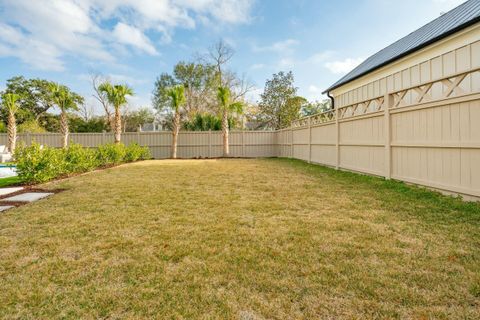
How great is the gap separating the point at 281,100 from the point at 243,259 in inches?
809

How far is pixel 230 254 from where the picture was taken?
2.17 meters

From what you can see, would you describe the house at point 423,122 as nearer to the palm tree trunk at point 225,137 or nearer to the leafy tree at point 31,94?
the palm tree trunk at point 225,137

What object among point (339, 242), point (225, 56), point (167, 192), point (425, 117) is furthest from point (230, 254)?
point (225, 56)

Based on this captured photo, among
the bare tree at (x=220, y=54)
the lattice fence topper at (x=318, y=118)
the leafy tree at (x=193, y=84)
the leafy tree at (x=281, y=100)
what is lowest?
the lattice fence topper at (x=318, y=118)

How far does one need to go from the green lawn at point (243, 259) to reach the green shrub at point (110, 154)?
6311mm

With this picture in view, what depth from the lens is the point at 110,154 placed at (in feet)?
34.3

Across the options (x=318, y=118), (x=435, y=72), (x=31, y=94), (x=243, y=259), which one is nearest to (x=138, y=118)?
(x=31, y=94)

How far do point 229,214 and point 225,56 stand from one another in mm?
21975

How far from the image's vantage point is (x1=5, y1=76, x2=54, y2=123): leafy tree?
26031mm

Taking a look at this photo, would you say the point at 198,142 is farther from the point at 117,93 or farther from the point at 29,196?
the point at 29,196

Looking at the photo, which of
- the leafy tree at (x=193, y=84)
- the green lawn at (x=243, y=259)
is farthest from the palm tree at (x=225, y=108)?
the leafy tree at (x=193, y=84)

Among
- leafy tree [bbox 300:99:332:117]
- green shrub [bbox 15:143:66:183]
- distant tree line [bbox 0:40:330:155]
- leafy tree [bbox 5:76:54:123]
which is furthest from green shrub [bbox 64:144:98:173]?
leafy tree [bbox 300:99:332:117]

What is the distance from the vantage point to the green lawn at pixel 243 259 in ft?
4.87

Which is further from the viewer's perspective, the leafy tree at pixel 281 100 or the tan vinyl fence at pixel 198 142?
the leafy tree at pixel 281 100
